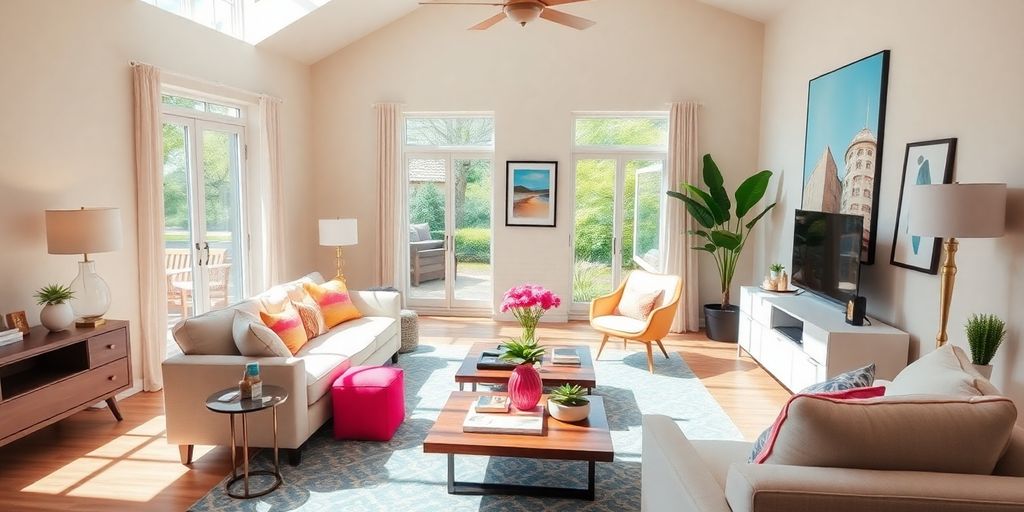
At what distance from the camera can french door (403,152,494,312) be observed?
800cm

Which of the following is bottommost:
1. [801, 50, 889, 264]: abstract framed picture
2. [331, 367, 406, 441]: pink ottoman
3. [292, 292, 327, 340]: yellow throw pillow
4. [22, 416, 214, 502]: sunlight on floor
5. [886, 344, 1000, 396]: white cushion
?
[22, 416, 214, 502]: sunlight on floor

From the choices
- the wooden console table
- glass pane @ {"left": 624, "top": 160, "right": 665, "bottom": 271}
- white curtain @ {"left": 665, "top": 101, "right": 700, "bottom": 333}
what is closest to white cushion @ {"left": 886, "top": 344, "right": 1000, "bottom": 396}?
the wooden console table

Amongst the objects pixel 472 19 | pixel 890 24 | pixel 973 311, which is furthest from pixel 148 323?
pixel 890 24

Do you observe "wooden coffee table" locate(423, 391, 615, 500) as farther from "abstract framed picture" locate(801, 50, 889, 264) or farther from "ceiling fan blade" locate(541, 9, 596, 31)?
"abstract framed picture" locate(801, 50, 889, 264)

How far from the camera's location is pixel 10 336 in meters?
3.75

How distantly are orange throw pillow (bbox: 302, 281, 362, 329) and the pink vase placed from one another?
7.65ft

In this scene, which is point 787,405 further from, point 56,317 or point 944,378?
point 56,317

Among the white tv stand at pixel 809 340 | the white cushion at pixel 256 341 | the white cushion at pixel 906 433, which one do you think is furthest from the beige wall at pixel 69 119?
the white tv stand at pixel 809 340

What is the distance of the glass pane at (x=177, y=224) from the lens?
555 centimetres

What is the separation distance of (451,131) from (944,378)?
6445mm

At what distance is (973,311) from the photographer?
12.4ft

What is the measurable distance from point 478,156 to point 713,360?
3718mm

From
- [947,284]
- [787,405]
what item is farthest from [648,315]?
[787,405]

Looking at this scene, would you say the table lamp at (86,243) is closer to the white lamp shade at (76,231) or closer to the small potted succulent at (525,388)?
the white lamp shade at (76,231)
